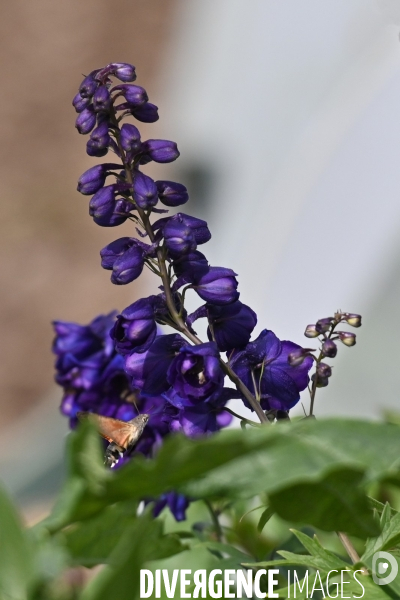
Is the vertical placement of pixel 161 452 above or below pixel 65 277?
below

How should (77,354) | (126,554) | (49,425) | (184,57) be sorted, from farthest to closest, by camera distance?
(184,57) → (49,425) → (77,354) → (126,554)

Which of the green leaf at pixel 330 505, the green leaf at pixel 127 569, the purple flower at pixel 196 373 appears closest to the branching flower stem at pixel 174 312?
the purple flower at pixel 196 373

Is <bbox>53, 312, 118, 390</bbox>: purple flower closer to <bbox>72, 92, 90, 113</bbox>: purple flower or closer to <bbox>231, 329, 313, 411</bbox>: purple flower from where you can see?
<bbox>231, 329, 313, 411</bbox>: purple flower

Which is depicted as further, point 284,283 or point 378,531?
point 284,283

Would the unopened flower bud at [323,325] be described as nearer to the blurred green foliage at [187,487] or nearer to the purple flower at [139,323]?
the purple flower at [139,323]

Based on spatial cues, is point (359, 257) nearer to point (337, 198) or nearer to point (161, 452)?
point (337, 198)

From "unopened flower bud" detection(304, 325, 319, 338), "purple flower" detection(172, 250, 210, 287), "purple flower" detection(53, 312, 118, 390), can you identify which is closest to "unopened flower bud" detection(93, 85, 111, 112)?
"purple flower" detection(172, 250, 210, 287)

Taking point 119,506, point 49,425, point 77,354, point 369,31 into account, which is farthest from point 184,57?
point 119,506
